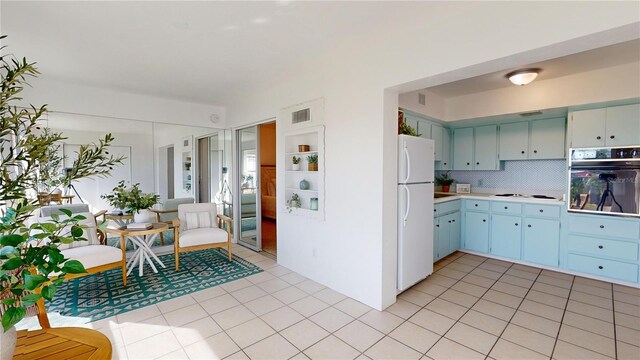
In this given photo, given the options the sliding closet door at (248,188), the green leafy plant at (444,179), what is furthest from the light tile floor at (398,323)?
the green leafy plant at (444,179)

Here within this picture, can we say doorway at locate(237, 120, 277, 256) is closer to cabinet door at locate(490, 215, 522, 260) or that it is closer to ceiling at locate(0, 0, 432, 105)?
ceiling at locate(0, 0, 432, 105)

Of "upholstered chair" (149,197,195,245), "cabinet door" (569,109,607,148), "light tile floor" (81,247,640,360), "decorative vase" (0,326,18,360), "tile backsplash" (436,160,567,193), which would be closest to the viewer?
"decorative vase" (0,326,18,360)

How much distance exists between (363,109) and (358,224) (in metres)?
1.20

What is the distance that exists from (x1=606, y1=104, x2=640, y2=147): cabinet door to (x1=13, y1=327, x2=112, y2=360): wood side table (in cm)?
512

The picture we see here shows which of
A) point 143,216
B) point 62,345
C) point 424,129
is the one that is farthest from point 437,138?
point 62,345

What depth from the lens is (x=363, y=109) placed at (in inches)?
115

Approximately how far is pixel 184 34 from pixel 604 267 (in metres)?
5.35

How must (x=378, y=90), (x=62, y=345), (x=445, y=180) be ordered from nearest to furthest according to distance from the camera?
(x=62, y=345) < (x=378, y=90) < (x=445, y=180)

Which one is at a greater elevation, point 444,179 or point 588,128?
point 588,128

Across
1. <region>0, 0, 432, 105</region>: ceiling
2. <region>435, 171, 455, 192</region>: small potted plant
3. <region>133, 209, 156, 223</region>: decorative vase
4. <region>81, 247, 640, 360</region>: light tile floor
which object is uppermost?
<region>0, 0, 432, 105</region>: ceiling

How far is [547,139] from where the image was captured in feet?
13.7

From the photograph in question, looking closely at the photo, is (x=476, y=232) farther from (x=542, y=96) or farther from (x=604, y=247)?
(x=542, y=96)

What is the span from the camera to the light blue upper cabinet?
10.9ft

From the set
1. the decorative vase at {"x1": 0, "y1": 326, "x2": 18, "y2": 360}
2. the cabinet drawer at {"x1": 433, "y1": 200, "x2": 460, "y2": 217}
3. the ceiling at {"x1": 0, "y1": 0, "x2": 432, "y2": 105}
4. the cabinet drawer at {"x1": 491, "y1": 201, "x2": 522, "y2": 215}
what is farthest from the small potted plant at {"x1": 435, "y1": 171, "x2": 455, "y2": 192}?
the decorative vase at {"x1": 0, "y1": 326, "x2": 18, "y2": 360}
